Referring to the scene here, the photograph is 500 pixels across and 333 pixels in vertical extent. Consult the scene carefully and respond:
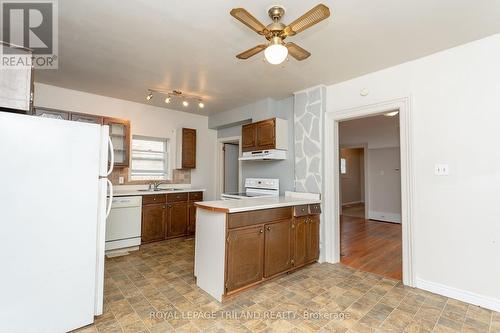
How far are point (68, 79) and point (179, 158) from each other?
7.27ft

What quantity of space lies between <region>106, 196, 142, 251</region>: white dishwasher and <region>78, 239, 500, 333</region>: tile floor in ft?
2.60

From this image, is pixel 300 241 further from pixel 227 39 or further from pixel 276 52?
Answer: pixel 227 39

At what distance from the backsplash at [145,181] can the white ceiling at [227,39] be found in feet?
5.02

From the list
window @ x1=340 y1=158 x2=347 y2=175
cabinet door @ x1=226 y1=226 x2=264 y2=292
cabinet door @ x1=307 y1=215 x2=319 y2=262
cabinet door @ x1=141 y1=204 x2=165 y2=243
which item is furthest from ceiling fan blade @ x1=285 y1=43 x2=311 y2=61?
window @ x1=340 y1=158 x2=347 y2=175

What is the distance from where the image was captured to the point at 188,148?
5.14 m

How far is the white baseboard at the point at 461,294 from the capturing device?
7.43 feet

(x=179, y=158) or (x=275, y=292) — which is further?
(x=179, y=158)

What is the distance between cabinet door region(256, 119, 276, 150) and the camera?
386 cm

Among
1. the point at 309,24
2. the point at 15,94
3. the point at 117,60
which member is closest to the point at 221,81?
the point at 117,60

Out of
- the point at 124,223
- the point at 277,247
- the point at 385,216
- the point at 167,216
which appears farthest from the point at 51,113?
the point at 385,216

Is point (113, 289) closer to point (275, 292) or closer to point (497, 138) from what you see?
point (275, 292)

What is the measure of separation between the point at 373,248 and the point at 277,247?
2200 mm

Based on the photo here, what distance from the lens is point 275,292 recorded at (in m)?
2.60

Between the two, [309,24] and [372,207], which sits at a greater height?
[309,24]
